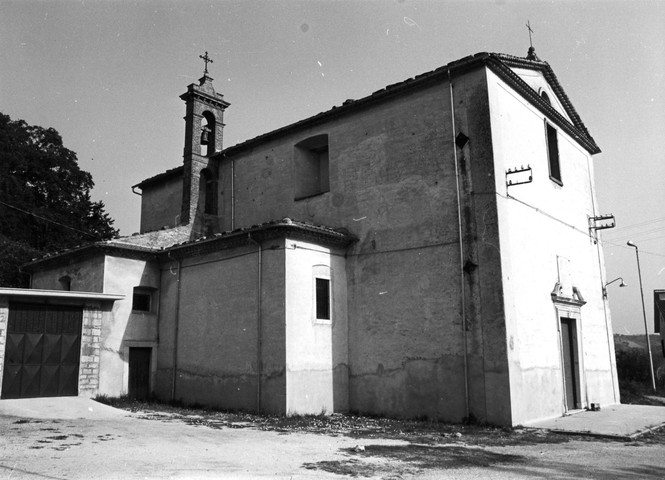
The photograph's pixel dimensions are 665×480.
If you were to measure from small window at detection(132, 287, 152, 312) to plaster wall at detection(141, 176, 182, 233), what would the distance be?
3894 mm

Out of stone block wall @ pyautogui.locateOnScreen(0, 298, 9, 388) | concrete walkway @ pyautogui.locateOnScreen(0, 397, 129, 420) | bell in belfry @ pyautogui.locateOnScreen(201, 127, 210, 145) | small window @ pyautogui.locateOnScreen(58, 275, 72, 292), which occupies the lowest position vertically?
concrete walkway @ pyautogui.locateOnScreen(0, 397, 129, 420)

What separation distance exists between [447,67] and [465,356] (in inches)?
272

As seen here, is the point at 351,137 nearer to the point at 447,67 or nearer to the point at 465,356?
the point at 447,67

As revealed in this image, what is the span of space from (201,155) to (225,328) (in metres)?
7.34

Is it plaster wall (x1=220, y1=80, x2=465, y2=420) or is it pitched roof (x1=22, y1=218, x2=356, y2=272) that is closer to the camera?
plaster wall (x1=220, y1=80, x2=465, y2=420)

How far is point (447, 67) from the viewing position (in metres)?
13.6

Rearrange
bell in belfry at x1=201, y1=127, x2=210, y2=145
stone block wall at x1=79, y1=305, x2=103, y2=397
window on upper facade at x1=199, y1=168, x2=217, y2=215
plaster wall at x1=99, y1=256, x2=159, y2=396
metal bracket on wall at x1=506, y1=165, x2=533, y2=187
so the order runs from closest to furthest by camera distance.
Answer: metal bracket on wall at x1=506, y1=165, x2=533, y2=187, stone block wall at x1=79, y1=305, x2=103, y2=397, plaster wall at x1=99, y1=256, x2=159, y2=396, window on upper facade at x1=199, y1=168, x2=217, y2=215, bell in belfry at x1=201, y1=127, x2=210, y2=145

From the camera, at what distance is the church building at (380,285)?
12709 millimetres

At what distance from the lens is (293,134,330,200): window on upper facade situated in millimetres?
16594

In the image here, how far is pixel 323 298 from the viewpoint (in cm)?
1423

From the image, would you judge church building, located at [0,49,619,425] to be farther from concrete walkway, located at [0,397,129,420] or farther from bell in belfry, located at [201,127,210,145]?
bell in belfry, located at [201,127,210,145]

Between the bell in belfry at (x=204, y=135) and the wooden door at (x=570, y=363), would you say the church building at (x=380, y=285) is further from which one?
the bell in belfry at (x=204, y=135)

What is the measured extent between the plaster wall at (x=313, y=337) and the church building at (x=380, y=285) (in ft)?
0.14

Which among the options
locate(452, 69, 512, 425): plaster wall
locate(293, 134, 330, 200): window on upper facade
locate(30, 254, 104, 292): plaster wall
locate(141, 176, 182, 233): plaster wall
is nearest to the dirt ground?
locate(452, 69, 512, 425): plaster wall
